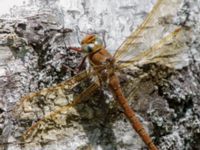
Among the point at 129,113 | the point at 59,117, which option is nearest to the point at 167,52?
the point at 129,113

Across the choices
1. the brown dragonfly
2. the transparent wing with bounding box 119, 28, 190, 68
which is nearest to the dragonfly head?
the brown dragonfly

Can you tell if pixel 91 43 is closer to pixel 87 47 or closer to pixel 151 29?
pixel 87 47

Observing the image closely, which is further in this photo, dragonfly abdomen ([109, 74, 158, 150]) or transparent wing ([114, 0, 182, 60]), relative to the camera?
transparent wing ([114, 0, 182, 60])

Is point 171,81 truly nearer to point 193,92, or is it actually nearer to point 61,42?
point 193,92

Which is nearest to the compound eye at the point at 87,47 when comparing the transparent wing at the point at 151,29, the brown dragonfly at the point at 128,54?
the brown dragonfly at the point at 128,54

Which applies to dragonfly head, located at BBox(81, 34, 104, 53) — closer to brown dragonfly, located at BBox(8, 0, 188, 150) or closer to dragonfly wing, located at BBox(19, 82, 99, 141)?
brown dragonfly, located at BBox(8, 0, 188, 150)

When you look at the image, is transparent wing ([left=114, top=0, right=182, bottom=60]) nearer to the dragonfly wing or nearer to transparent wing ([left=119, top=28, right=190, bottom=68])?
transparent wing ([left=119, top=28, right=190, bottom=68])

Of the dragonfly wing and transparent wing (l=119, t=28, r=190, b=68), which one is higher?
transparent wing (l=119, t=28, r=190, b=68)
